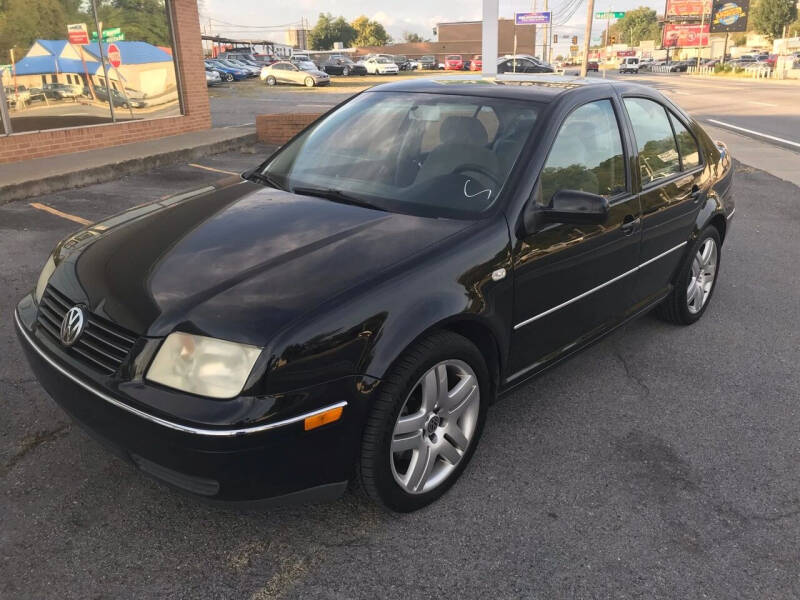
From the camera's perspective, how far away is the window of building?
9.19 m

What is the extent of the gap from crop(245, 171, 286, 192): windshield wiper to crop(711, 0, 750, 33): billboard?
9675cm

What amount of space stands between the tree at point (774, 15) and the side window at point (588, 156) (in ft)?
281

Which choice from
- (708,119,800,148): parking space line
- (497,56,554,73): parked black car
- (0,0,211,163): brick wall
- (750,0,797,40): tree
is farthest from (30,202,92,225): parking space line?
(750,0,797,40): tree

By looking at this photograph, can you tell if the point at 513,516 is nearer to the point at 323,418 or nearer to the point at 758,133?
the point at 323,418

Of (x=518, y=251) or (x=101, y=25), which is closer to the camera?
(x=518, y=251)

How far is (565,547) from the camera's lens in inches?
99.7

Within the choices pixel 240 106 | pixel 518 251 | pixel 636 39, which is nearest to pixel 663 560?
pixel 518 251

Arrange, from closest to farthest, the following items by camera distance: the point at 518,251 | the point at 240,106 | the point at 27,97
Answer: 1. the point at 518,251
2. the point at 27,97
3. the point at 240,106

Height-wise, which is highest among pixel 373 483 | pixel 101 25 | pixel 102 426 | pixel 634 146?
pixel 101 25

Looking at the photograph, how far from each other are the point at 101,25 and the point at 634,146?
9738 millimetres

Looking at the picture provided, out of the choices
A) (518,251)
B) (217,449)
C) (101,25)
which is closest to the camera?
(217,449)

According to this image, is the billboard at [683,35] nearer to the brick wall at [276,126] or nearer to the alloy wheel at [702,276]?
the brick wall at [276,126]

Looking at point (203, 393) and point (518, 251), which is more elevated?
point (518, 251)

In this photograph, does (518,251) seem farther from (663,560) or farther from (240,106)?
(240,106)
